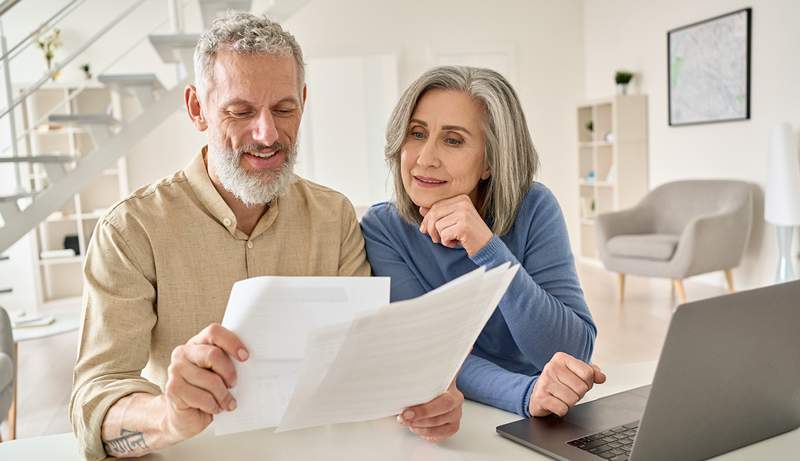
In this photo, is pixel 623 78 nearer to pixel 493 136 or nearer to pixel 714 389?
pixel 493 136

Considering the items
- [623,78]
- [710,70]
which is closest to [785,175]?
[710,70]

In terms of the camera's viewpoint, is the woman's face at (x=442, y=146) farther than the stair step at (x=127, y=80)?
No

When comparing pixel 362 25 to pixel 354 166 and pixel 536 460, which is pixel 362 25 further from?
pixel 536 460

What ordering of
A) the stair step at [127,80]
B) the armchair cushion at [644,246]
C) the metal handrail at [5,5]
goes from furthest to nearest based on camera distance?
1. the armchair cushion at [644,246]
2. the stair step at [127,80]
3. the metal handrail at [5,5]

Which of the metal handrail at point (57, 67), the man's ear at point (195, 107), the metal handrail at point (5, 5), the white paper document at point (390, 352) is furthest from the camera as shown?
the metal handrail at point (57, 67)

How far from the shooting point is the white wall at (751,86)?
4992 mm

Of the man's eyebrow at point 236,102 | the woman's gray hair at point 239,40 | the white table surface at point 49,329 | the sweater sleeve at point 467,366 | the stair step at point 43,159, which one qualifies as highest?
the woman's gray hair at point 239,40

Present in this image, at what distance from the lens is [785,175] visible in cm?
450

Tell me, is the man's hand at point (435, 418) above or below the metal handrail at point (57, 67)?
below

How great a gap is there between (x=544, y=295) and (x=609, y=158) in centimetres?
618

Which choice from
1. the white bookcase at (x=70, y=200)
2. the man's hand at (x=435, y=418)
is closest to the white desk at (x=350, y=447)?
the man's hand at (x=435, y=418)

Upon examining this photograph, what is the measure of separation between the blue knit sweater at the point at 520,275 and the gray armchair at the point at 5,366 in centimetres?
145

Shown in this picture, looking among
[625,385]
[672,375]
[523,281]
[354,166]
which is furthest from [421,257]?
[354,166]

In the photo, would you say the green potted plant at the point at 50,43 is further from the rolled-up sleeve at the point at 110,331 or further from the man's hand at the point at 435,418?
the man's hand at the point at 435,418
